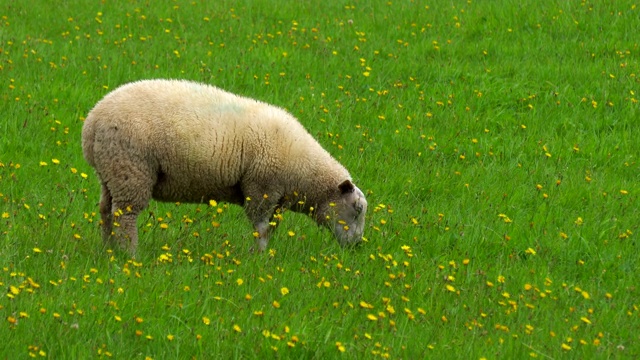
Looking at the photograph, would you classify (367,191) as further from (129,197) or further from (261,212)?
(129,197)

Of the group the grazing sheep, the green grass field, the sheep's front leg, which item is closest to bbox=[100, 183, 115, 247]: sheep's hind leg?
the grazing sheep

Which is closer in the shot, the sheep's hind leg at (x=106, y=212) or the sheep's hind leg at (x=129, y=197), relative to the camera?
the sheep's hind leg at (x=129, y=197)

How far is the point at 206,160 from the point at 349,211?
1299 mm

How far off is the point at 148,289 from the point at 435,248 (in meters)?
2.68

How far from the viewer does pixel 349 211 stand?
850 cm

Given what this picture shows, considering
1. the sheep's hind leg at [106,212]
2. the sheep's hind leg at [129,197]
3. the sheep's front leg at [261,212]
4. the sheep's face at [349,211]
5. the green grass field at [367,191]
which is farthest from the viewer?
the sheep's face at [349,211]

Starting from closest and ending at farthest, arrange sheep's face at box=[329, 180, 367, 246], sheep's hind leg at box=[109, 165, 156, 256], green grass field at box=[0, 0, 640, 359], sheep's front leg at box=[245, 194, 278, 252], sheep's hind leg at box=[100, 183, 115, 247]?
green grass field at box=[0, 0, 640, 359] < sheep's hind leg at box=[109, 165, 156, 256] < sheep's hind leg at box=[100, 183, 115, 247] < sheep's front leg at box=[245, 194, 278, 252] < sheep's face at box=[329, 180, 367, 246]

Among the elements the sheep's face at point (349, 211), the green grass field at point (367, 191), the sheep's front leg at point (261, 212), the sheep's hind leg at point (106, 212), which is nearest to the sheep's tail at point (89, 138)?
the sheep's hind leg at point (106, 212)

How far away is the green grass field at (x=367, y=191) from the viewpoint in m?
6.08

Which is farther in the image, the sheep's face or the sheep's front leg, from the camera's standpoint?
the sheep's face

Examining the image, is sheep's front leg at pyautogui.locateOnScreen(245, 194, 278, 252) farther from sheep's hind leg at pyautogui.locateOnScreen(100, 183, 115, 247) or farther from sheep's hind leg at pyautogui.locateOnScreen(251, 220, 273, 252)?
sheep's hind leg at pyautogui.locateOnScreen(100, 183, 115, 247)

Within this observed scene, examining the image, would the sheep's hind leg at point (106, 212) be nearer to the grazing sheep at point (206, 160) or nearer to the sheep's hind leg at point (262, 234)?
the grazing sheep at point (206, 160)

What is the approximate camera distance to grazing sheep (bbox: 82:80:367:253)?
750cm

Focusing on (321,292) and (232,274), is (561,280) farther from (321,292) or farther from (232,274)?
(232,274)
